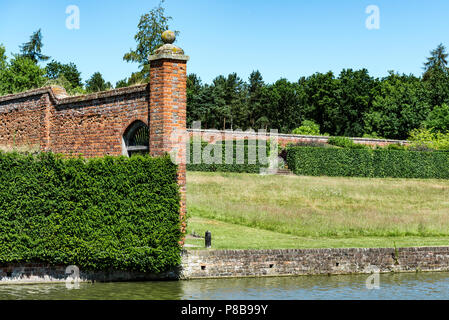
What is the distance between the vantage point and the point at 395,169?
1923 inches

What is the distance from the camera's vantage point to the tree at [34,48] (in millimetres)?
73438

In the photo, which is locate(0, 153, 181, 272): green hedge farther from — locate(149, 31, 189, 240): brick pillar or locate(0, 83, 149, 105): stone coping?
locate(0, 83, 149, 105): stone coping

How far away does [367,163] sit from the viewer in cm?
4797

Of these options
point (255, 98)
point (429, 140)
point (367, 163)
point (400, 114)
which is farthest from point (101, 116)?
point (255, 98)

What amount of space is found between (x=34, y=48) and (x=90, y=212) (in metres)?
65.4

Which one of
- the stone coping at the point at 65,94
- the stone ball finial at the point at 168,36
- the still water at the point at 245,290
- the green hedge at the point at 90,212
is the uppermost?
the stone ball finial at the point at 168,36

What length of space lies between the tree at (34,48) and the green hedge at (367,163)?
1675 inches

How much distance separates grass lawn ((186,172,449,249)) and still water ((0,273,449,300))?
8.16 feet

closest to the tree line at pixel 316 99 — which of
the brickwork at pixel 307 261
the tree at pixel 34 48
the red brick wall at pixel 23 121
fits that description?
the tree at pixel 34 48

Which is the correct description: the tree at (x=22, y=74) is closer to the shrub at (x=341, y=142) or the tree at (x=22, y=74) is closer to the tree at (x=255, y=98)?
the shrub at (x=341, y=142)

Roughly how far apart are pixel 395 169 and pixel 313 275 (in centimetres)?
3449

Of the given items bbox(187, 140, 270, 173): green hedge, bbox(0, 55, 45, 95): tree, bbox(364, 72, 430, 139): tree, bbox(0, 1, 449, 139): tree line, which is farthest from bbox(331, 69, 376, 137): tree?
bbox(187, 140, 270, 173): green hedge

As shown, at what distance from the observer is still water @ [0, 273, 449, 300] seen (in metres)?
13.2
